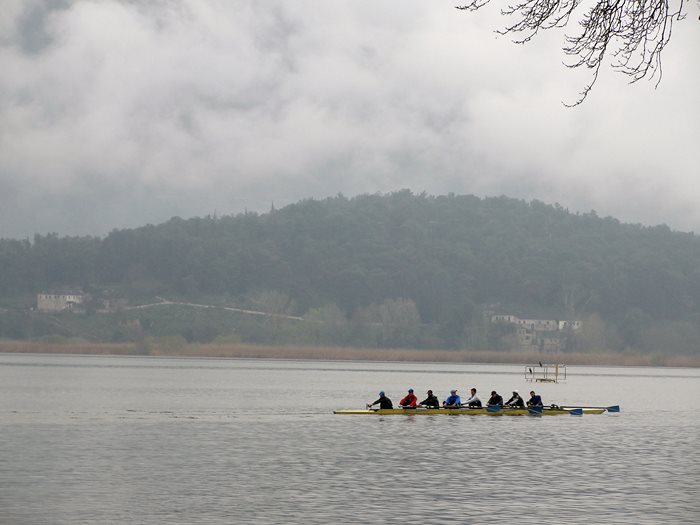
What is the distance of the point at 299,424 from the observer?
62.0 metres

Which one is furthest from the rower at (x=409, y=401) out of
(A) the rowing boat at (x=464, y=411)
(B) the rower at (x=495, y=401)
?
(B) the rower at (x=495, y=401)

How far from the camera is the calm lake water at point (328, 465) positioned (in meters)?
31.8

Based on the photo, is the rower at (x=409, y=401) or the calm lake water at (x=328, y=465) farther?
the rower at (x=409, y=401)

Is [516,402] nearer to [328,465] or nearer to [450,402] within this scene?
[450,402]

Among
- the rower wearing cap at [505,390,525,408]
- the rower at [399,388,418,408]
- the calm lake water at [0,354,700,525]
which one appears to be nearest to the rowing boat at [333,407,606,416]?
the rower at [399,388,418,408]

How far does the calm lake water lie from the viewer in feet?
104

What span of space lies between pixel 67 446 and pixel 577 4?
34.8 m

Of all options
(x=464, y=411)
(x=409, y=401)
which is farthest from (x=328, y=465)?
(x=464, y=411)

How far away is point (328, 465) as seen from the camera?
42.6 meters

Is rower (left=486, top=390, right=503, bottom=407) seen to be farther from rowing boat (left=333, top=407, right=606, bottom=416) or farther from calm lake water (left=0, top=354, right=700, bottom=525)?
calm lake water (left=0, top=354, right=700, bottom=525)

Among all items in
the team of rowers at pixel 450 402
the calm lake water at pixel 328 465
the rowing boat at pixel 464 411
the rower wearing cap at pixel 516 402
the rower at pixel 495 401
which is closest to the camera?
the calm lake water at pixel 328 465

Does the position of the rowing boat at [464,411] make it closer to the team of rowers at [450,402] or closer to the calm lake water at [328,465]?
the team of rowers at [450,402]

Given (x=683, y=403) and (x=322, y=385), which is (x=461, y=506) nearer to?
(x=683, y=403)

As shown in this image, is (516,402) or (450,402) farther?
(516,402)
